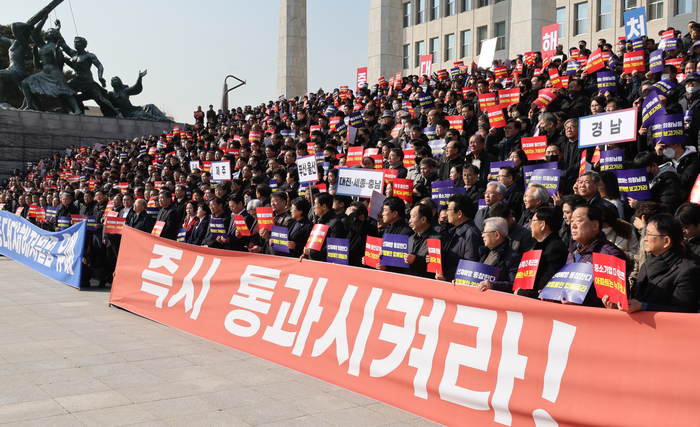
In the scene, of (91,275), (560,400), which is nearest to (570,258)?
(560,400)

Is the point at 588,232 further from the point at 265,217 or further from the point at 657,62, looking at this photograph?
the point at 657,62

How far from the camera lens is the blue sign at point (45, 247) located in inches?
442

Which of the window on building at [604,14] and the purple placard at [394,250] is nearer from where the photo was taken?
the purple placard at [394,250]

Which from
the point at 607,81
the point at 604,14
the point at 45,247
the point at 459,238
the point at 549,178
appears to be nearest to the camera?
the point at 459,238

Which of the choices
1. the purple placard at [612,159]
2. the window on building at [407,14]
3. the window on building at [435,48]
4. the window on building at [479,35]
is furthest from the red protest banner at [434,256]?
the window on building at [407,14]

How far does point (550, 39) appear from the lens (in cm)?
2042

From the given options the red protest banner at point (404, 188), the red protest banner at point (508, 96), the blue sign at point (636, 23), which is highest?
the blue sign at point (636, 23)

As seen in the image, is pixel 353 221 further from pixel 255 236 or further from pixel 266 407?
pixel 266 407

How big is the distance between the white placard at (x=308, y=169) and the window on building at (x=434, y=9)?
1772 inches

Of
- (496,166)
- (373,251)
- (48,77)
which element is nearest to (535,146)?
(496,166)

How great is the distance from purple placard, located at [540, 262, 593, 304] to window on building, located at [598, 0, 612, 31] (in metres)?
38.5

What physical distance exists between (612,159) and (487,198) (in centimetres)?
175

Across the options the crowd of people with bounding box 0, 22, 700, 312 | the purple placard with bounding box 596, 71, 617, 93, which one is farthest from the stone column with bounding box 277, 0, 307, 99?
the purple placard with bounding box 596, 71, 617, 93

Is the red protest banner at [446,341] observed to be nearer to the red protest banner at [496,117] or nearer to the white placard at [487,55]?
the red protest banner at [496,117]
